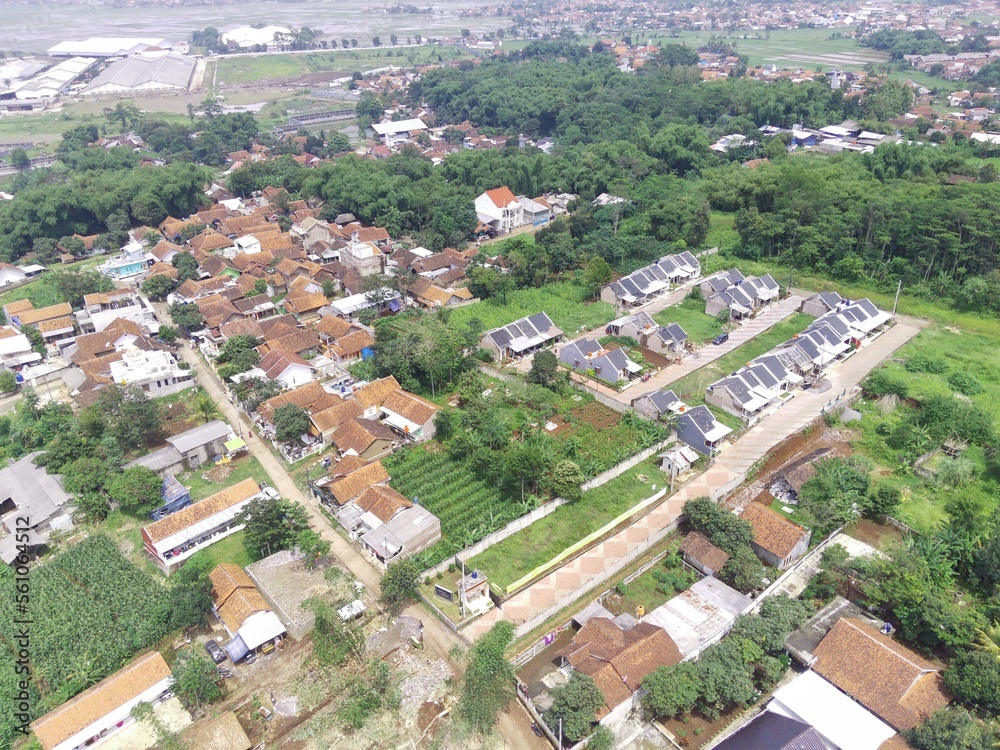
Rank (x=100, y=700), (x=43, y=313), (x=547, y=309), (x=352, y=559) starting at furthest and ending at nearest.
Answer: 1. (x=547, y=309)
2. (x=43, y=313)
3. (x=352, y=559)
4. (x=100, y=700)

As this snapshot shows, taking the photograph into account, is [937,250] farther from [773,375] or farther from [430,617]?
[430,617]

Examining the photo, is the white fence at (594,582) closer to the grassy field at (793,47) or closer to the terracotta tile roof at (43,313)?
the terracotta tile roof at (43,313)

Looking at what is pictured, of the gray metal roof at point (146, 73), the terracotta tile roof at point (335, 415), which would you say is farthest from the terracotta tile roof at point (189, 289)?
the gray metal roof at point (146, 73)

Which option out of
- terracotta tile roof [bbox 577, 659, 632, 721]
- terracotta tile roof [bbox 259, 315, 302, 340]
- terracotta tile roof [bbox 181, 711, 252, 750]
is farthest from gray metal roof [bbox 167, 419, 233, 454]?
terracotta tile roof [bbox 577, 659, 632, 721]

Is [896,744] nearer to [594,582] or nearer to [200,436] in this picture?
[594,582]

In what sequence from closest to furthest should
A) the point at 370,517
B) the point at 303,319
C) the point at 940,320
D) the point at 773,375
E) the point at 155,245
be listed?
1. the point at 370,517
2. the point at 773,375
3. the point at 940,320
4. the point at 303,319
5. the point at 155,245

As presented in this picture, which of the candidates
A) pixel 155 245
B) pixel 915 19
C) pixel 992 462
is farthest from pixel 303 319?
pixel 915 19

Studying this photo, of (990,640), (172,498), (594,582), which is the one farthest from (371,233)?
(990,640)
